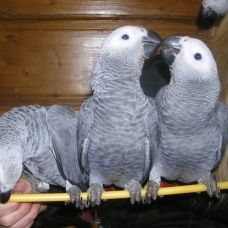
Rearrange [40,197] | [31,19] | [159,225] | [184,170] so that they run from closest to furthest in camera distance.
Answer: [40,197] → [184,170] → [159,225] → [31,19]

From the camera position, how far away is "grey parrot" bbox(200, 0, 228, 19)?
5.57ft

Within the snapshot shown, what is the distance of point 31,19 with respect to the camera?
1956 mm

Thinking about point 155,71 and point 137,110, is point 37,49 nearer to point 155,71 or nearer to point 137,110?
point 155,71

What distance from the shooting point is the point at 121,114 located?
1054mm

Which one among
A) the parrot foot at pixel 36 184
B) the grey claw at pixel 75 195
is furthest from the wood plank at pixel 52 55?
the grey claw at pixel 75 195

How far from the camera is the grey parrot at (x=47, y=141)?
1.17 metres

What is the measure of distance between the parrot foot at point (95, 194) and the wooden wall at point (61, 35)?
0.96m

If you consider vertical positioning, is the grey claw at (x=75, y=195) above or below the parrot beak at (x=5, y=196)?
below

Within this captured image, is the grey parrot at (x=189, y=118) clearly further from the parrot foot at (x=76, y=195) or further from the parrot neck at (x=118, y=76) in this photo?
the parrot foot at (x=76, y=195)

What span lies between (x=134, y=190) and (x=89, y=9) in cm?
129

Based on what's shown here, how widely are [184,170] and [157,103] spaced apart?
0.30m

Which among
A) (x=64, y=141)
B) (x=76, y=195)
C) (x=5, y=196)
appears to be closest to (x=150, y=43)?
(x=64, y=141)

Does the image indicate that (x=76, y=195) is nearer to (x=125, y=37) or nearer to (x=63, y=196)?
(x=63, y=196)

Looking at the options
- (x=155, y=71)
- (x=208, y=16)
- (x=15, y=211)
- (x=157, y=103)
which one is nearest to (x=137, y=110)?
(x=157, y=103)
